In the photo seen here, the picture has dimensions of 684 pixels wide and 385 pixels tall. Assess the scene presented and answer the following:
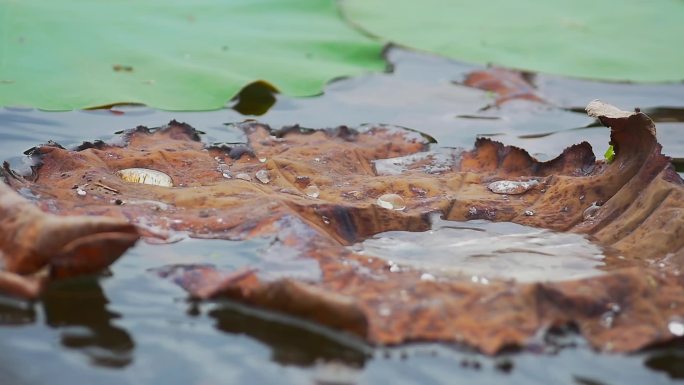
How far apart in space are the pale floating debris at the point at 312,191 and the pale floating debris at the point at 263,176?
0.32 ft

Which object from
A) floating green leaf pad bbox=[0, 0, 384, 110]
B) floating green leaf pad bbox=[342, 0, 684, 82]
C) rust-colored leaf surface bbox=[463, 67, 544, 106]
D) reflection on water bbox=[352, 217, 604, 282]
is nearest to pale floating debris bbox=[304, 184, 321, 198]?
reflection on water bbox=[352, 217, 604, 282]

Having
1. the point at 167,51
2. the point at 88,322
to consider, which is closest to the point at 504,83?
the point at 167,51

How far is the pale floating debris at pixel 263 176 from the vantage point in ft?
6.96

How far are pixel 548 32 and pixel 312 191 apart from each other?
203cm

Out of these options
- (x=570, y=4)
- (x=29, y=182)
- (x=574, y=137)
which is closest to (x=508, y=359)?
(x=29, y=182)

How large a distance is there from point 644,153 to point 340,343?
2.79 feet

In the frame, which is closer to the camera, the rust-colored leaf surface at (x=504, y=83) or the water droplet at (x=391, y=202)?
the water droplet at (x=391, y=202)

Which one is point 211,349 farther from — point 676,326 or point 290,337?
point 676,326

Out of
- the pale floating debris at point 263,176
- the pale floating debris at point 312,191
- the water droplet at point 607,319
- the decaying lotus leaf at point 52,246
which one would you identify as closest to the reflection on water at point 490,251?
the water droplet at point 607,319

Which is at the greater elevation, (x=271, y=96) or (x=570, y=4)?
(x=570, y=4)

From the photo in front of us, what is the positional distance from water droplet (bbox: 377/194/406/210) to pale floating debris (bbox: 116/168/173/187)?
0.47 meters

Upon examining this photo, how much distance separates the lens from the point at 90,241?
59.9 inches

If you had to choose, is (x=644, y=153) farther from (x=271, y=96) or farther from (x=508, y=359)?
(x=271, y=96)

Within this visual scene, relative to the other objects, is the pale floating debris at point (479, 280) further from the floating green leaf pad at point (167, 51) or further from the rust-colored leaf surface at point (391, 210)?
the floating green leaf pad at point (167, 51)
